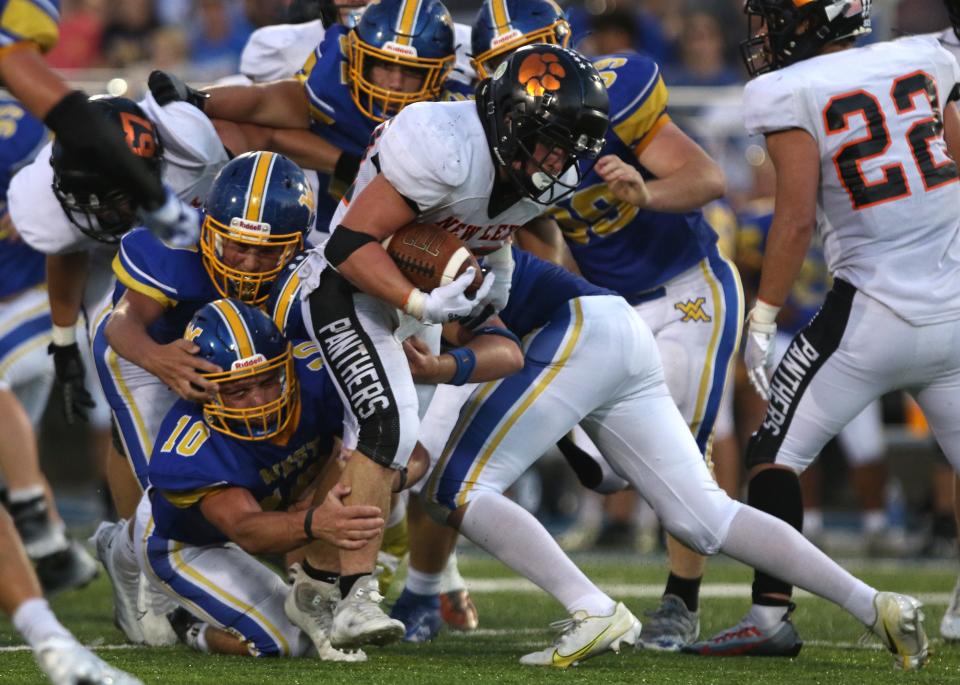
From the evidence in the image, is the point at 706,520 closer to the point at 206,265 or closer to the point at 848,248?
the point at 848,248

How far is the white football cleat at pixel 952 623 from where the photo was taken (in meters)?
4.34

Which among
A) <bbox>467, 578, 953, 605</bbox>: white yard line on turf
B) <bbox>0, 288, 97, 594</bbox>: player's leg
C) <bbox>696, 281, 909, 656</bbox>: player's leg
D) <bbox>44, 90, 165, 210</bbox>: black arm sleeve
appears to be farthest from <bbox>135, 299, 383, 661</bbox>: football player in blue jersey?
<bbox>467, 578, 953, 605</bbox>: white yard line on turf

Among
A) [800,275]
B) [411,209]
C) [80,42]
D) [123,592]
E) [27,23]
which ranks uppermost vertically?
[27,23]

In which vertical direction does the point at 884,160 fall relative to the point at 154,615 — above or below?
above

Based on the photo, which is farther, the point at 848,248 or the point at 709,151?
the point at 709,151

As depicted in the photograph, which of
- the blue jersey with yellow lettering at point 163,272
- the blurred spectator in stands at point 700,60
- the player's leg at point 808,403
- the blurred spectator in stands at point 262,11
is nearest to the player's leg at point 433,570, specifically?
the blue jersey with yellow lettering at point 163,272

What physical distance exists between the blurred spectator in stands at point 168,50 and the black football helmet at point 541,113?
6.03 m

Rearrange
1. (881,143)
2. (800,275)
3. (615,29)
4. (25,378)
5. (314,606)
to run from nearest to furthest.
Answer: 1. (314,606)
2. (881,143)
3. (25,378)
4. (615,29)
5. (800,275)

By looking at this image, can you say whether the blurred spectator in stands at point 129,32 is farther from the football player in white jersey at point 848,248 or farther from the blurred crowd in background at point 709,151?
the football player in white jersey at point 848,248

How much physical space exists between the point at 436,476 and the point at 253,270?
2.62 ft

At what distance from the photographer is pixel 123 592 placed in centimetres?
437

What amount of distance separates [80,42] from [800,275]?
5.07 meters

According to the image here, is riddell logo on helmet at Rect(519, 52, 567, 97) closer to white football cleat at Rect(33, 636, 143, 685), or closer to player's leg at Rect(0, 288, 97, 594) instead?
white football cleat at Rect(33, 636, 143, 685)

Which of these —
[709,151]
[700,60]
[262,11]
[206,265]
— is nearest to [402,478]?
[206,265]
